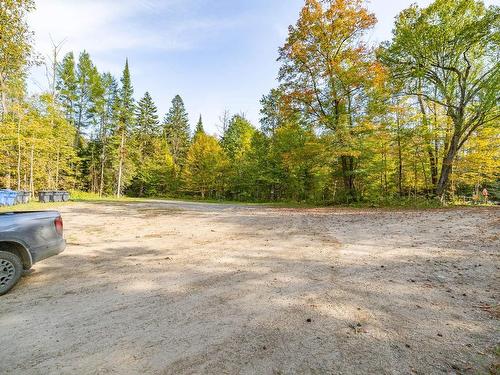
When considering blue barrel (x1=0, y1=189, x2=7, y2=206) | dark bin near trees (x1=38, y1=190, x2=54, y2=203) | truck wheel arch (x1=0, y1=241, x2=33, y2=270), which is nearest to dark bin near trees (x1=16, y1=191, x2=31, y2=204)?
dark bin near trees (x1=38, y1=190, x2=54, y2=203)

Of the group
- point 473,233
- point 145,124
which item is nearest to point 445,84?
point 473,233

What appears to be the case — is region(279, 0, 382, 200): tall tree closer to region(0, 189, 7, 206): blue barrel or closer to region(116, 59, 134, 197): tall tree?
region(0, 189, 7, 206): blue barrel

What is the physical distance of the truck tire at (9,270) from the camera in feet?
12.6

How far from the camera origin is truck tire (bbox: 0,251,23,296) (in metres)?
3.84

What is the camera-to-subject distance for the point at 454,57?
15320mm

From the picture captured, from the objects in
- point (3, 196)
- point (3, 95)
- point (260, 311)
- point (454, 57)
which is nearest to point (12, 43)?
point (3, 95)

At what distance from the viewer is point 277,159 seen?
28.4 metres

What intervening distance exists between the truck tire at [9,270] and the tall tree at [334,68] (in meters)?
14.9

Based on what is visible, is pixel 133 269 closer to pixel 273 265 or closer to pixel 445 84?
pixel 273 265

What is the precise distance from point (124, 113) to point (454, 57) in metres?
32.5

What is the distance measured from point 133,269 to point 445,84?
1980 cm

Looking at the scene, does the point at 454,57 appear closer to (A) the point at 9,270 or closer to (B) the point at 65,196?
(A) the point at 9,270

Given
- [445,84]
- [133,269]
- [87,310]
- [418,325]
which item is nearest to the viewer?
[418,325]

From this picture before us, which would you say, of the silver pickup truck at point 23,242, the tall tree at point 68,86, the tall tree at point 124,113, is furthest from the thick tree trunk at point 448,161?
the tall tree at point 68,86
